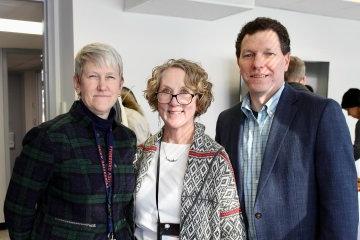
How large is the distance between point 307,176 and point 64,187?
88 centimetres

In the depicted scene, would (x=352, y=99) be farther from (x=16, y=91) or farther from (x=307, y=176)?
(x=16, y=91)

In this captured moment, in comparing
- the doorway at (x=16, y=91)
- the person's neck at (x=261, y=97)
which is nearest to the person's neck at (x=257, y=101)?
the person's neck at (x=261, y=97)

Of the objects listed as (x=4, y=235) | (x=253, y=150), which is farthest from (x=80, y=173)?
(x=4, y=235)

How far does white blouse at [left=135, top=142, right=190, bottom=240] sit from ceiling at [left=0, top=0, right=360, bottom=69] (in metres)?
2.54

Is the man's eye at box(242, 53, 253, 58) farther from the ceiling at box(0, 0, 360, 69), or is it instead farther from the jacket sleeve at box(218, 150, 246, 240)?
the ceiling at box(0, 0, 360, 69)

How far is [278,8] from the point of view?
4289 mm

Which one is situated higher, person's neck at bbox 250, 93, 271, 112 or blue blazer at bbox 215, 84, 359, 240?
person's neck at bbox 250, 93, 271, 112

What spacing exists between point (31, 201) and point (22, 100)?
4.88 meters

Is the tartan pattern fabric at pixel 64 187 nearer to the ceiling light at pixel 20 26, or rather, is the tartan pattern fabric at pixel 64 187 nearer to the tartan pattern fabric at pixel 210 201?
the tartan pattern fabric at pixel 210 201

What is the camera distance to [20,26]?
4.32 meters

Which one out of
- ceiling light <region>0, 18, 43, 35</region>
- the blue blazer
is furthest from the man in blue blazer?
ceiling light <region>0, 18, 43, 35</region>

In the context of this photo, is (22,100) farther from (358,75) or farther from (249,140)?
(249,140)

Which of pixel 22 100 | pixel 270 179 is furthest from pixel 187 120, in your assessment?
pixel 22 100

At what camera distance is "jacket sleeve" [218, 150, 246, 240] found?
140 centimetres
